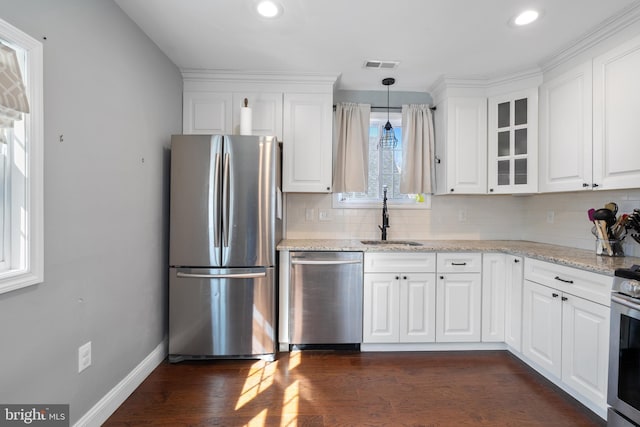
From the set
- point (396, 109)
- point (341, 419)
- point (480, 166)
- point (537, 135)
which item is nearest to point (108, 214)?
point (341, 419)

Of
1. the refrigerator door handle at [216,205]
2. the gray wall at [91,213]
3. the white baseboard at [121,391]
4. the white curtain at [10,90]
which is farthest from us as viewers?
the refrigerator door handle at [216,205]

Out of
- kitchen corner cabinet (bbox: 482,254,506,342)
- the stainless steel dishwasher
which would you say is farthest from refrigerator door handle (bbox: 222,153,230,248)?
kitchen corner cabinet (bbox: 482,254,506,342)

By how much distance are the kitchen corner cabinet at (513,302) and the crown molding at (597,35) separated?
163 centimetres

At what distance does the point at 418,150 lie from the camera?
3.09 m

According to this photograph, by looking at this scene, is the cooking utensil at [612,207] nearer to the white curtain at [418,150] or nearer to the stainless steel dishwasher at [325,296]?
the white curtain at [418,150]

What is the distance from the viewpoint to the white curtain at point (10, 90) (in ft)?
3.83

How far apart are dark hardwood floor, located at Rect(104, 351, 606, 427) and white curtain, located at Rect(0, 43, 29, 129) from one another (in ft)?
5.59

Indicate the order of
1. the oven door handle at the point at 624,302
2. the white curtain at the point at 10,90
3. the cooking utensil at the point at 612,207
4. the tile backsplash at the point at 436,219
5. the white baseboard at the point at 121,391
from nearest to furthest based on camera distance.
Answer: the white curtain at the point at 10,90, the oven door handle at the point at 624,302, the white baseboard at the point at 121,391, the cooking utensil at the point at 612,207, the tile backsplash at the point at 436,219

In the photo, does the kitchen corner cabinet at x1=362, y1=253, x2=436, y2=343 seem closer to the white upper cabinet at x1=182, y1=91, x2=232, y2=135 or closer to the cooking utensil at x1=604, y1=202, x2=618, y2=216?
the cooking utensil at x1=604, y1=202, x2=618, y2=216

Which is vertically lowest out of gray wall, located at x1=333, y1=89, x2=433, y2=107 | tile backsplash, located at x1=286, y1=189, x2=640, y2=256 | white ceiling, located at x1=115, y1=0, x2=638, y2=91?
tile backsplash, located at x1=286, y1=189, x2=640, y2=256

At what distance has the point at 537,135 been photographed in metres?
2.66

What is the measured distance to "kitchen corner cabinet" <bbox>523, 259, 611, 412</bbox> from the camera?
1.72 meters

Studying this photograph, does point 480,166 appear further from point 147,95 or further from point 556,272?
point 147,95

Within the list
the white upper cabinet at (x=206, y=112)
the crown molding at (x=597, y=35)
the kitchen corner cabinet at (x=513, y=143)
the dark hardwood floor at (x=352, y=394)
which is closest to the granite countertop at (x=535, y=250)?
the kitchen corner cabinet at (x=513, y=143)
